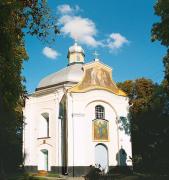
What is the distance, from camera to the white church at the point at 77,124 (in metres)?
34.4

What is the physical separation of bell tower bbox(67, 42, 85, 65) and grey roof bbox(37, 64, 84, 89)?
2238mm

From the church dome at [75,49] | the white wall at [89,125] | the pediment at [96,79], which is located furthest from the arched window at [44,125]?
the church dome at [75,49]

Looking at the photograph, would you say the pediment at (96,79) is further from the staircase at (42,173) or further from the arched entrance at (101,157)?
the staircase at (42,173)

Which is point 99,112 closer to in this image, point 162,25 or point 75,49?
point 75,49

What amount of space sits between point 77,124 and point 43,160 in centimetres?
676

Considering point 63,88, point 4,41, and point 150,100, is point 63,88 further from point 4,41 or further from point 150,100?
point 4,41

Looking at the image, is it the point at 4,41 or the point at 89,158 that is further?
the point at 89,158

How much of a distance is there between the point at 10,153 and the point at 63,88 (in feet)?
43.7

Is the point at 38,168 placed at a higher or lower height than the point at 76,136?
lower

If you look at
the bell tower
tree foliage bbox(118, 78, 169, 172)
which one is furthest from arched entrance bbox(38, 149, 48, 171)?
the bell tower

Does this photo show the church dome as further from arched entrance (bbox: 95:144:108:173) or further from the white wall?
arched entrance (bbox: 95:144:108:173)

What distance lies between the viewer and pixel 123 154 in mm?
36344

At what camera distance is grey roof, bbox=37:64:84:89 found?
1537 inches

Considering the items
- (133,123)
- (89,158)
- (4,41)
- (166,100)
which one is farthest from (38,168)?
(4,41)
